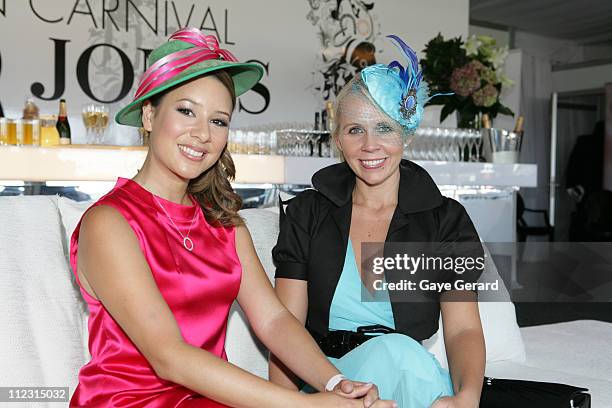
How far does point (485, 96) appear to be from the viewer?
15.7 feet

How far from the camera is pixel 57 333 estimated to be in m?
1.77

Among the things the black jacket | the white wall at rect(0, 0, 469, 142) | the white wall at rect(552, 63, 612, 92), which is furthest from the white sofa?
the white wall at rect(552, 63, 612, 92)

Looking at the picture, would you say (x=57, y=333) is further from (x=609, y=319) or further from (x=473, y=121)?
(x=609, y=319)

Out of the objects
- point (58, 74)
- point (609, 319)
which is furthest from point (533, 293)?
point (58, 74)

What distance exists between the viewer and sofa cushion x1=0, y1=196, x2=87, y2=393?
1714 mm

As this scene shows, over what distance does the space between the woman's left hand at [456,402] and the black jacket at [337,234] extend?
276 mm

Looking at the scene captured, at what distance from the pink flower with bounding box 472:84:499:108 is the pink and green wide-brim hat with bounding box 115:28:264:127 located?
3307 millimetres

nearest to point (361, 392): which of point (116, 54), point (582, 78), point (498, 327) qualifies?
point (498, 327)

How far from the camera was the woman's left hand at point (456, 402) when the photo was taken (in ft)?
5.35

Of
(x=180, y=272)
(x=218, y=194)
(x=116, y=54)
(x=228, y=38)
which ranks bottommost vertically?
(x=180, y=272)

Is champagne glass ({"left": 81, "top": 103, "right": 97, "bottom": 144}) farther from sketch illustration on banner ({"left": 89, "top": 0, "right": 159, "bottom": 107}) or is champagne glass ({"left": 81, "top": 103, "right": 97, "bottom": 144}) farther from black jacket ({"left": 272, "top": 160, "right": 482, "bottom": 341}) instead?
black jacket ({"left": 272, "top": 160, "right": 482, "bottom": 341})

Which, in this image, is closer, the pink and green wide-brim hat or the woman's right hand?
the woman's right hand

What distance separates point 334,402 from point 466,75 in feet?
11.9

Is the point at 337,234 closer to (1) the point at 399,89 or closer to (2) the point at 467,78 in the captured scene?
(1) the point at 399,89
